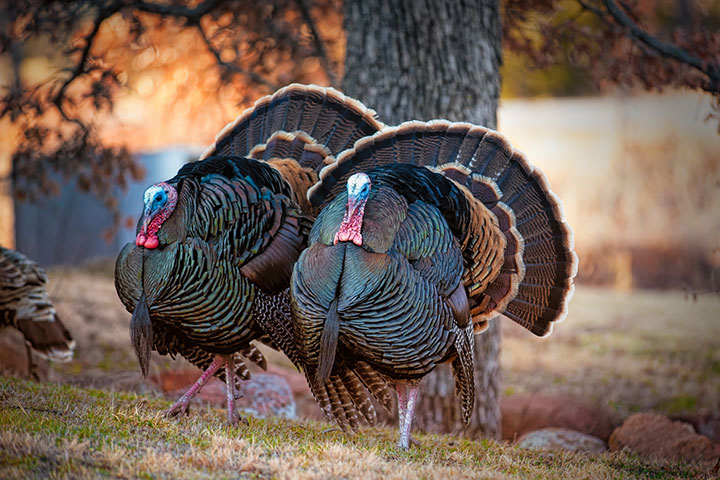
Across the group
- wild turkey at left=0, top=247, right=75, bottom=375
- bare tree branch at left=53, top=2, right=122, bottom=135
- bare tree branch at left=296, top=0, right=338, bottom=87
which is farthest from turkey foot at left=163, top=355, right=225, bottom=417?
bare tree branch at left=296, top=0, right=338, bottom=87

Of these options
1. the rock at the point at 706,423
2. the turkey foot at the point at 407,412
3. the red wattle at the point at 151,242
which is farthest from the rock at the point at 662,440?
the red wattle at the point at 151,242

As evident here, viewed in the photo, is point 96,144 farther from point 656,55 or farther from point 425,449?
point 656,55

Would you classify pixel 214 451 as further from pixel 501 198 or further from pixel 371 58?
pixel 371 58

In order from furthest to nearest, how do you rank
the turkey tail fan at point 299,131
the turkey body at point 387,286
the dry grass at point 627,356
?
the dry grass at point 627,356
the turkey tail fan at point 299,131
the turkey body at point 387,286

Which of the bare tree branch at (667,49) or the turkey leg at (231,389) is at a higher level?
the bare tree branch at (667,49)

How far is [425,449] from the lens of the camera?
4094 mm

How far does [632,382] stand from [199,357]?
4950mm

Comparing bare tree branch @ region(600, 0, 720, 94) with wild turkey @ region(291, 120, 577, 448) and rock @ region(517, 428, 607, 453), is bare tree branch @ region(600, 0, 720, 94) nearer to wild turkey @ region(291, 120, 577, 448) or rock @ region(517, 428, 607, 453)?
wild turkey @ region(291, 120, 577, 448)

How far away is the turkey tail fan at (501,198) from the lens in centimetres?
434

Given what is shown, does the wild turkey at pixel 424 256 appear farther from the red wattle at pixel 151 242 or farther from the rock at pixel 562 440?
the rock at pixel 562 440

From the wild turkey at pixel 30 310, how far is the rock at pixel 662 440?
4.26 m

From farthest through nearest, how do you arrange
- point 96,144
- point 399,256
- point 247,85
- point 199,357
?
point 247,85 < point 96,144 < point 199,357 < point 399,256

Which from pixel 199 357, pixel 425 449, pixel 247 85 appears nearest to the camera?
pixel 425 449

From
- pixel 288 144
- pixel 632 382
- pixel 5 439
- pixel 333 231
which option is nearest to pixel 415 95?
pixel 288 144
